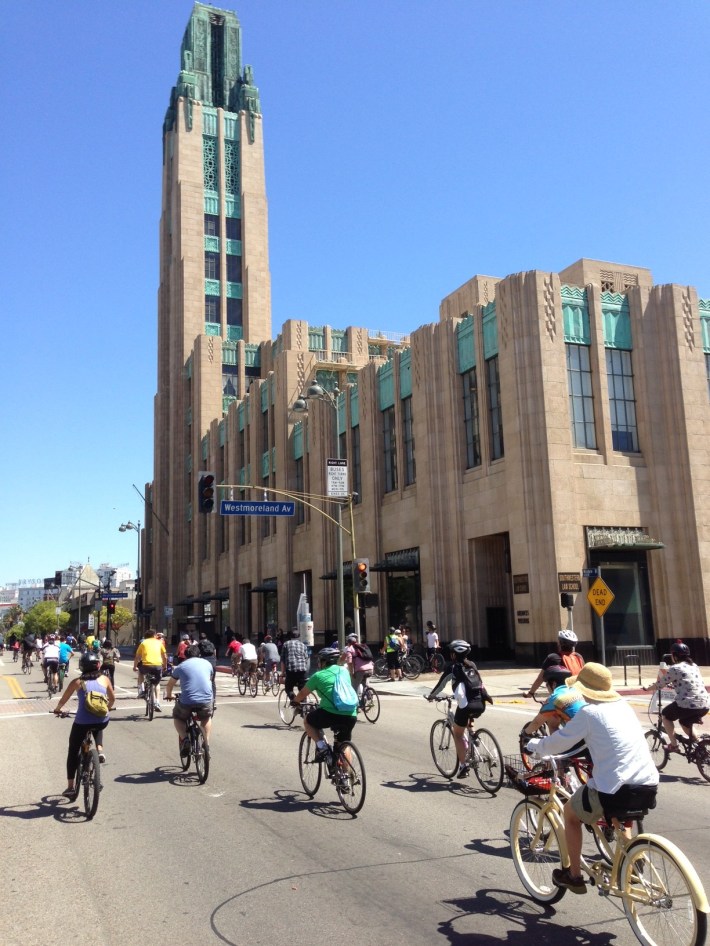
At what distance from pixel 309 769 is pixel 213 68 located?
9520cm

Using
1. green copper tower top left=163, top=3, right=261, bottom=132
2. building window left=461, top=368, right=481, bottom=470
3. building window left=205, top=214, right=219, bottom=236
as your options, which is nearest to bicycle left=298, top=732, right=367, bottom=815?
building window left=461, top=368, right=481, bottom=470

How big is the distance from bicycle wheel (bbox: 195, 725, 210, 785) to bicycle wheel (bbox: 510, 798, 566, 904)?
17.5ft

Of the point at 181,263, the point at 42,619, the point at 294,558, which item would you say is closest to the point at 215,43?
the point at 181,263

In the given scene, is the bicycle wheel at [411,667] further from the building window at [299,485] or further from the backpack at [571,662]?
the building window at [299,485]

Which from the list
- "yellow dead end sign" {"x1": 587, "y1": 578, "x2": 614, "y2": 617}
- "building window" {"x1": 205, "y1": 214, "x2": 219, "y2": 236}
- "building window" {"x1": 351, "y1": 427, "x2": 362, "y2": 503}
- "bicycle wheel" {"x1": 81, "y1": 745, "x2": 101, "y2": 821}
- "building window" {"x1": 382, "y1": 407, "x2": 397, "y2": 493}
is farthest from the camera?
"building window" {"x1": 205, "y1": 214, "x2": 219, "y2": 236}

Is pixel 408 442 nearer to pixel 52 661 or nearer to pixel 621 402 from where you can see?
pixel 621 402

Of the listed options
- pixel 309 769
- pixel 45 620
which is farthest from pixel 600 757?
pixel 45 620

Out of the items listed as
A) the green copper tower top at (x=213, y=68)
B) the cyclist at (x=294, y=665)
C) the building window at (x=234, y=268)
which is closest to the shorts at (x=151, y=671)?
the cyclist at (x=294, y=665)

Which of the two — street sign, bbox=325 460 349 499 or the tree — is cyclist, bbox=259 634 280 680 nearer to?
street sign, bbox=325 460 349 499

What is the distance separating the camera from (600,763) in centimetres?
529

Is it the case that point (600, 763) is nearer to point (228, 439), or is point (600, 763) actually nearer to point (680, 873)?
point (680, 873)

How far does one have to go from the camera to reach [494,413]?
32125mm

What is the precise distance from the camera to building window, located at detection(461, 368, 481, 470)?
3328 cm

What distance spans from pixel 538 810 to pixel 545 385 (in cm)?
2514
